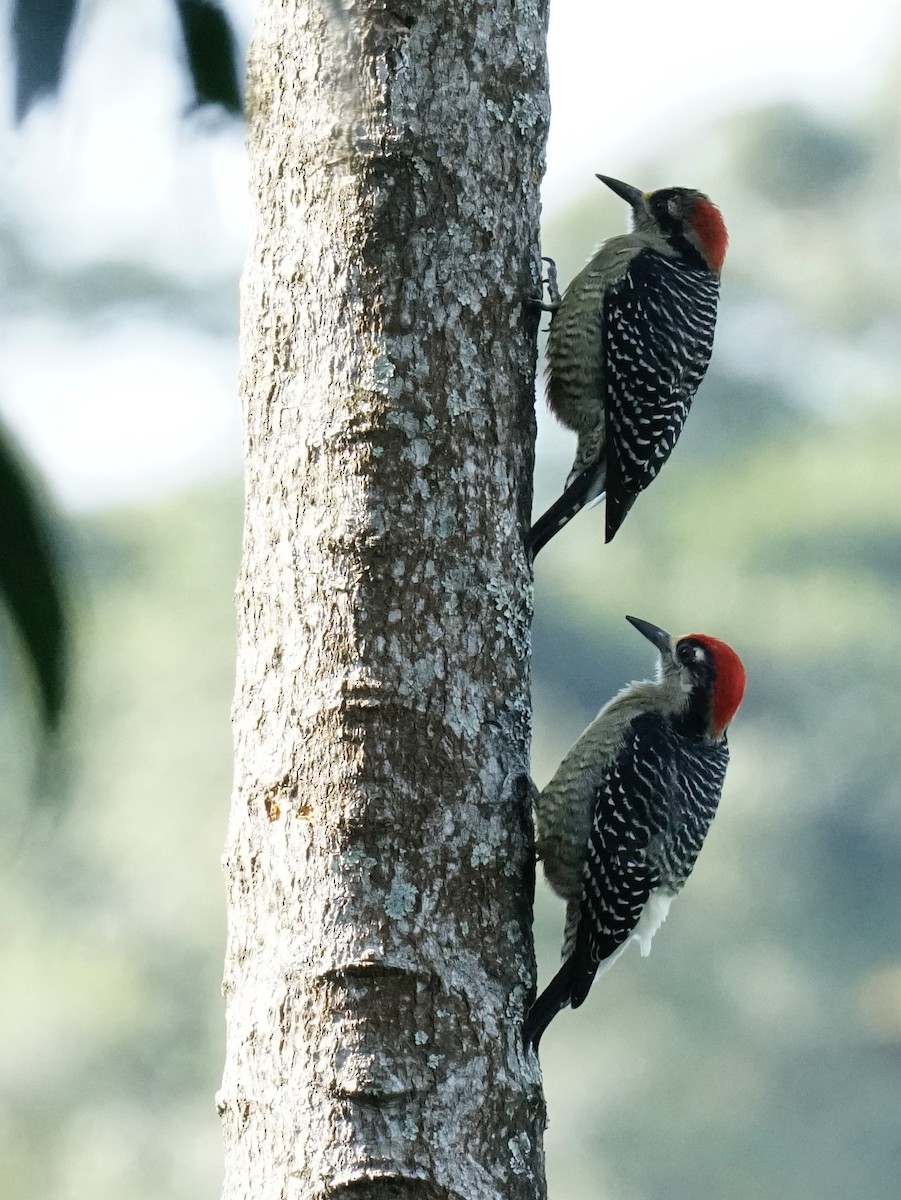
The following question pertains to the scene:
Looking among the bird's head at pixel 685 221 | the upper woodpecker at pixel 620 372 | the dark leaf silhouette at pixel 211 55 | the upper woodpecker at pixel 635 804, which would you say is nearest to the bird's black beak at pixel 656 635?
the upper woodpecker at pixel 635 804

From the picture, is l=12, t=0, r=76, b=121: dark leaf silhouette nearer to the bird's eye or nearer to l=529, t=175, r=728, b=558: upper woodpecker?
l=529, t=175, r=728, b=558: upper woodpecker

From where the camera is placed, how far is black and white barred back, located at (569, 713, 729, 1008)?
3117 millimetres

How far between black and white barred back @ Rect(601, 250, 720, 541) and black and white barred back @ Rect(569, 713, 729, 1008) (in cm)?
59

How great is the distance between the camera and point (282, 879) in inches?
92.4

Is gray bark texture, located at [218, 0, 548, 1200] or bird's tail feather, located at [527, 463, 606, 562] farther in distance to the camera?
bird's tail feather, located at [527, 463, 606, 562]

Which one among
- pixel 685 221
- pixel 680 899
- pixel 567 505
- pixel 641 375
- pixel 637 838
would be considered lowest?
pixel 680 899

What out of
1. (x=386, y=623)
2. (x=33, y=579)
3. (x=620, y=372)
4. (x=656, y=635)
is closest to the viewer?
(x=33, y=579)

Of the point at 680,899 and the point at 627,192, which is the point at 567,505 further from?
the point at 680,899

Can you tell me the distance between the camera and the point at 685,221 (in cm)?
416

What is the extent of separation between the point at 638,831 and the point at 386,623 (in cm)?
108

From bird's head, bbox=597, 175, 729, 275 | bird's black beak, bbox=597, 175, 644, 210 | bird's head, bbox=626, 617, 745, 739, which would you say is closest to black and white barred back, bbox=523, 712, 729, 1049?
bird's head, bbox=626, 617, 745, 739

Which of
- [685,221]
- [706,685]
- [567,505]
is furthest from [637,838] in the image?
[685,221]

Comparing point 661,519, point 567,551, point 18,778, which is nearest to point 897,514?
point 661,519

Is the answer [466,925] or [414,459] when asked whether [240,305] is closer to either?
[414,459]
